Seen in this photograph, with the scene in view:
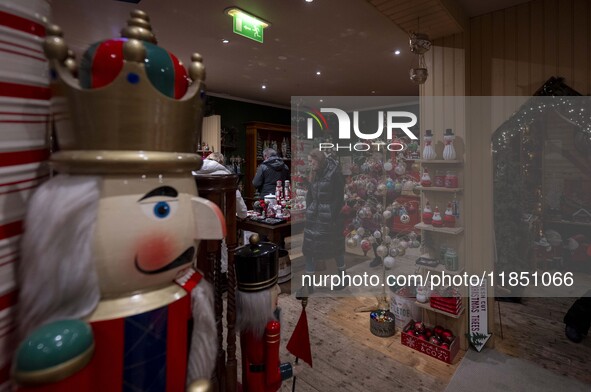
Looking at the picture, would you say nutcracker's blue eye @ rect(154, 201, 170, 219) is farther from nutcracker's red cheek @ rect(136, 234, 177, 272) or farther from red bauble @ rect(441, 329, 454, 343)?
red bauble @ rect(441, 329, 454, 343)

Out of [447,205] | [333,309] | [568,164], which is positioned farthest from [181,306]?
[568,164]

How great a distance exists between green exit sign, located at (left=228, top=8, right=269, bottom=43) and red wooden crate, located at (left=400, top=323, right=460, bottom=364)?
281 centimetres

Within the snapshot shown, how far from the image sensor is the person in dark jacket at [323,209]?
3428 millimetres

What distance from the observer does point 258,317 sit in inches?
30.8

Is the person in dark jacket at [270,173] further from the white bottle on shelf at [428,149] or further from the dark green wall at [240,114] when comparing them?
the white bottle on shelf at [428,149]

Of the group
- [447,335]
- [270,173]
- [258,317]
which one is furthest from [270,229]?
[258,317]

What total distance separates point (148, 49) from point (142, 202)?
0.25 metres

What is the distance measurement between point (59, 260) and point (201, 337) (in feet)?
0.96

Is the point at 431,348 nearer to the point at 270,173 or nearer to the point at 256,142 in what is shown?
the point at 270,173

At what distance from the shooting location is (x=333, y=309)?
3002mm

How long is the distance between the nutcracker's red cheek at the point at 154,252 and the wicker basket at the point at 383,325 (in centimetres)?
235

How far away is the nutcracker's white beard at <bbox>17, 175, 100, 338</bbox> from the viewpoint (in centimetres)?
48

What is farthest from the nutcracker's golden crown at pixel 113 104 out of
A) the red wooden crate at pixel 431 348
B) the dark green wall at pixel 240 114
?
the dark green wall at pixel 240 114

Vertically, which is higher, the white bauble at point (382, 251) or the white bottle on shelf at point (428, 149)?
the white bottle on shelf at point (428, 149)
